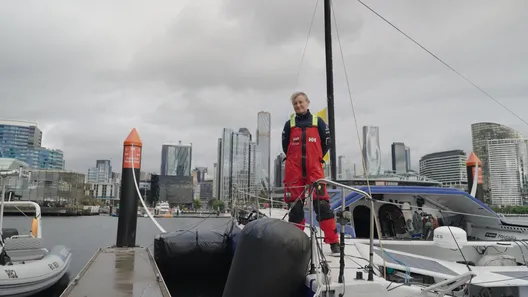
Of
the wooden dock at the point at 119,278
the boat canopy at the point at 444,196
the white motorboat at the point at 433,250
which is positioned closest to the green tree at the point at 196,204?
the wooden dock at the point at 119,278

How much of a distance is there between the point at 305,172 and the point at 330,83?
4.46 m

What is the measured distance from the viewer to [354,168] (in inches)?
408

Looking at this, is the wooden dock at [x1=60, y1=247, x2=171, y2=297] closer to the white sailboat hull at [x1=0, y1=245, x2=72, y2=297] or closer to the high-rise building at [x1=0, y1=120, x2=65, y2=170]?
the white sailboat hull at [x1=0, y1=245, x2=72, y2=297]

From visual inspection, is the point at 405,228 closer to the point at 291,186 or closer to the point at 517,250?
the point at 517,250

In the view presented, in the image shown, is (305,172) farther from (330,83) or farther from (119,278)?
(330,83)

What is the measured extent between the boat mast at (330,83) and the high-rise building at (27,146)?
125 metres

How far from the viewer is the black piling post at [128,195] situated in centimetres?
812

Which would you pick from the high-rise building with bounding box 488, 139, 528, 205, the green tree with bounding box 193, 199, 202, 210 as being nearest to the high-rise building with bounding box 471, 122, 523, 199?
the high-rise building with bounding box 488, 139, 528, 205

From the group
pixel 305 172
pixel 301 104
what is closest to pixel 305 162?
pixel 305 172

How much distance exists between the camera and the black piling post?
26.7 ft

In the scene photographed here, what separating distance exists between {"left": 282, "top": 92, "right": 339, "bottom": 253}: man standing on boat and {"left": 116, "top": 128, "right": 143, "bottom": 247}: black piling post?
502 centimetres

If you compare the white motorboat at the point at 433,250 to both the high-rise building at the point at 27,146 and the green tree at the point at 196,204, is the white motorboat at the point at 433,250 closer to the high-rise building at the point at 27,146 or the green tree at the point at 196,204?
the green tree at the point at 196,204

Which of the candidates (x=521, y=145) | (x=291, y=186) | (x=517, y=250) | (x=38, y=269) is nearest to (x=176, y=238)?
(x=38, y=269)

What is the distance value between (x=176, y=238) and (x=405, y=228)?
4938mm
